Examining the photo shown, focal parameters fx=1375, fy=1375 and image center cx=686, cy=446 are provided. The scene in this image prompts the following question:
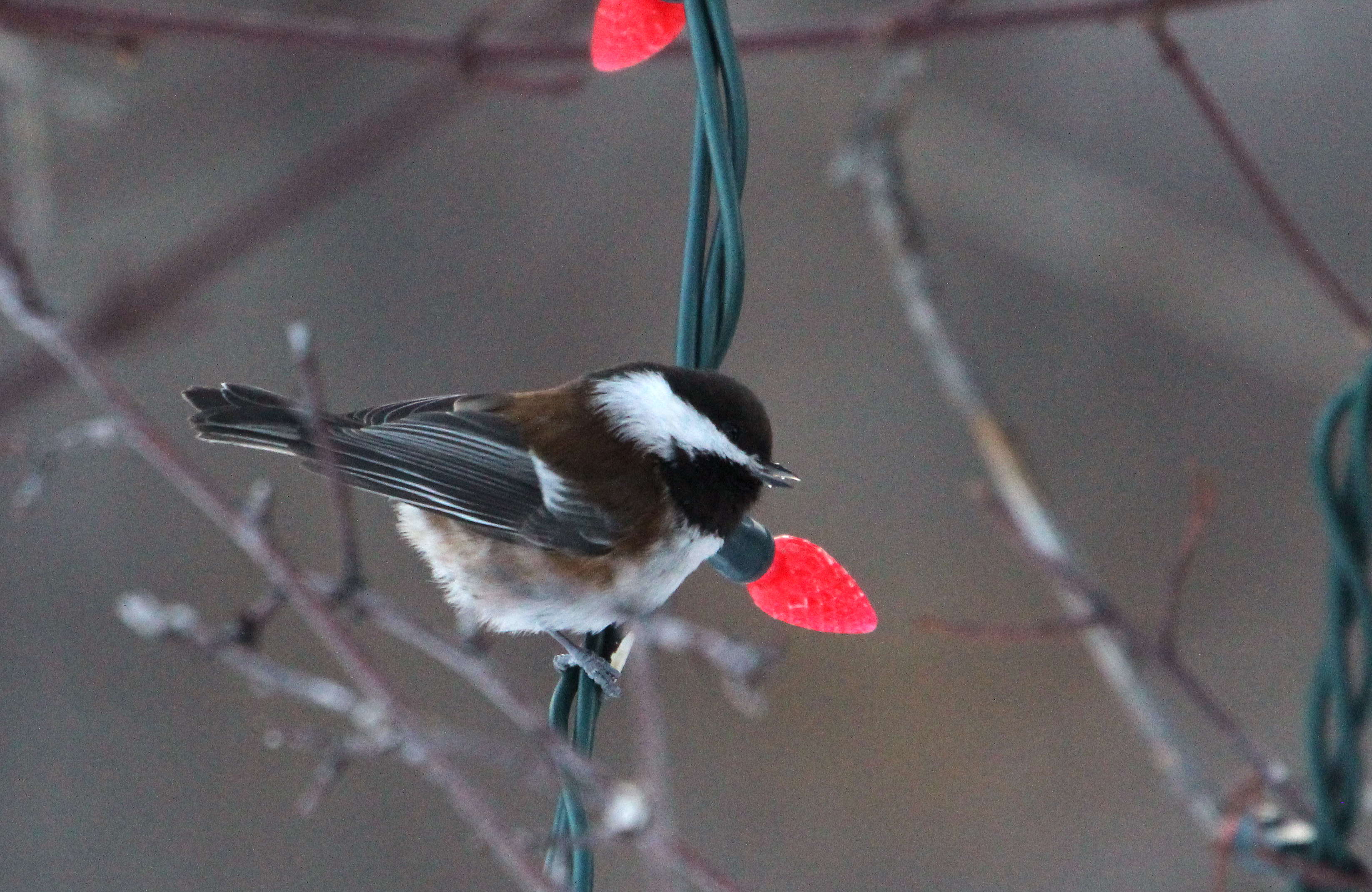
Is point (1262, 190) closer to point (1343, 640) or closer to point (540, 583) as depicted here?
point (1343, 640)

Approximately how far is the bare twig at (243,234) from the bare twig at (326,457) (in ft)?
2.33

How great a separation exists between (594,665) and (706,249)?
449 mm

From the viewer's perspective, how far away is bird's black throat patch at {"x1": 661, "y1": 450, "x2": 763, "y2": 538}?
5.21ft

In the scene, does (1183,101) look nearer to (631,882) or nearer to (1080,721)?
(1080,721)

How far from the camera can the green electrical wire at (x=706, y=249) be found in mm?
1090

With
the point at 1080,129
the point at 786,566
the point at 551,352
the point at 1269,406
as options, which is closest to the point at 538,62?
the point at 786,566

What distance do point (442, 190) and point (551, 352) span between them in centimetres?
58

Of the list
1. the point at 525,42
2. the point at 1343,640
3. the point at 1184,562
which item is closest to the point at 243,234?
the point at 525,42

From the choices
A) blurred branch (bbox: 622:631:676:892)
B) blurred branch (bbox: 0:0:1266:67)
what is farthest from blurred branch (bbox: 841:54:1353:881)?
blurred branch (bbox: 622:631:676:892)

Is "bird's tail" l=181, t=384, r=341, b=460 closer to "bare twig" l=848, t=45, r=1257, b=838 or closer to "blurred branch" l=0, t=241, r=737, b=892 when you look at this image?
"blurred branch" l=0, t=241, r=737, b=892

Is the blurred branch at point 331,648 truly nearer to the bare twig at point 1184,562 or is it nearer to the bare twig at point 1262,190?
the bare twig at point 1184,562

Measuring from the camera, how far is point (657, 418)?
66.2 inches

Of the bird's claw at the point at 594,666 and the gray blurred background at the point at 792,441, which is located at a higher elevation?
the bird's claw at the point at 594,666

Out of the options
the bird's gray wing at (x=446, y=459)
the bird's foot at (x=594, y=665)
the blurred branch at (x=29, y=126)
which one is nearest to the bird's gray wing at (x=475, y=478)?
the bird's gray wing at (x=446, y=459)
